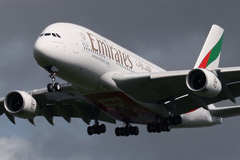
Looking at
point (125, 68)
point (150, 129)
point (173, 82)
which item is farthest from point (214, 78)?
point (150, 129)

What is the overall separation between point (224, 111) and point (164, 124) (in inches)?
198

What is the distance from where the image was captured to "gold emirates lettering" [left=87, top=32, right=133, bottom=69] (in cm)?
3662

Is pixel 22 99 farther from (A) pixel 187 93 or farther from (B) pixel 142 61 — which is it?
(A) pixel 187 93

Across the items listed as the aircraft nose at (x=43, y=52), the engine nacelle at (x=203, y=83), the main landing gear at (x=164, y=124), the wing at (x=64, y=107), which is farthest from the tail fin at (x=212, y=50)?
the aircraft nose at (x=43, y=52)

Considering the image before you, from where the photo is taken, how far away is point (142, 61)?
41.3 meters

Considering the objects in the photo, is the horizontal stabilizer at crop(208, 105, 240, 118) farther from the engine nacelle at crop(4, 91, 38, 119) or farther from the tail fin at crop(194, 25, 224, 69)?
the engine nacelle at crop(4, 91, 38, 119)

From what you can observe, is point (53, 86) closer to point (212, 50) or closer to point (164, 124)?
point (164, 124)

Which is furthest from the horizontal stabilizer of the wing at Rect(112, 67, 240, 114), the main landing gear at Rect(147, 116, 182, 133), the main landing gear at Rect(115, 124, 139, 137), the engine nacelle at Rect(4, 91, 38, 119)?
the engine nacelle at Rect(4, 91, 38, 119)

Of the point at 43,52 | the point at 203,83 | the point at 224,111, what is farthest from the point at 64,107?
the point at 203,83

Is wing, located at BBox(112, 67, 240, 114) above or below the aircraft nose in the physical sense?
below

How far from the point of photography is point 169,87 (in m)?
38.4

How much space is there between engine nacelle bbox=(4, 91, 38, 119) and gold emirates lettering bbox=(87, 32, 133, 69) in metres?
7.10

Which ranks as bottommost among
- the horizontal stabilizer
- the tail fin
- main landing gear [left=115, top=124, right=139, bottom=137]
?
main landing gear [left=115, top=124, right=139, bottom=137]

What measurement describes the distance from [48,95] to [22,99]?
1.73m
